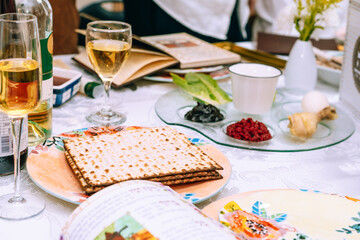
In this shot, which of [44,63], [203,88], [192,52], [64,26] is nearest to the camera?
[44,63]

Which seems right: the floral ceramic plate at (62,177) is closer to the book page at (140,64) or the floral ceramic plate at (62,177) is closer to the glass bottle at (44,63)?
the glass bottle at (44,63)

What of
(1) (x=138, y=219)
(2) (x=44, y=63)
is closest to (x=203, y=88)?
(2) (x=44, y=63)

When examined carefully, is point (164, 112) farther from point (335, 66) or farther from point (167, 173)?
point (335, 66)

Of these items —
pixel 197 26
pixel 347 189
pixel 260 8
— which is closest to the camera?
pixel 347 189

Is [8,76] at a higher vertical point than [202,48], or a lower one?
higher

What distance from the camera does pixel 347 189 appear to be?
0.95 metres

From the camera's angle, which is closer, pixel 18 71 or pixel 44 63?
pixel 18 71

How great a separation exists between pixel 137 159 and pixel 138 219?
0.27 metres

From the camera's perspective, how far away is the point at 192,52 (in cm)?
166

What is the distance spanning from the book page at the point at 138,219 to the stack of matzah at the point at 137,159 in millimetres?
127

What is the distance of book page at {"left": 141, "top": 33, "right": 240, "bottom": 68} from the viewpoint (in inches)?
62.2

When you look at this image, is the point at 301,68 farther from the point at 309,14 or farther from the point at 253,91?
the point at 253,91

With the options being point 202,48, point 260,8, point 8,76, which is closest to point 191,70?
point 202,48

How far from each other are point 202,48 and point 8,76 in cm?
107
